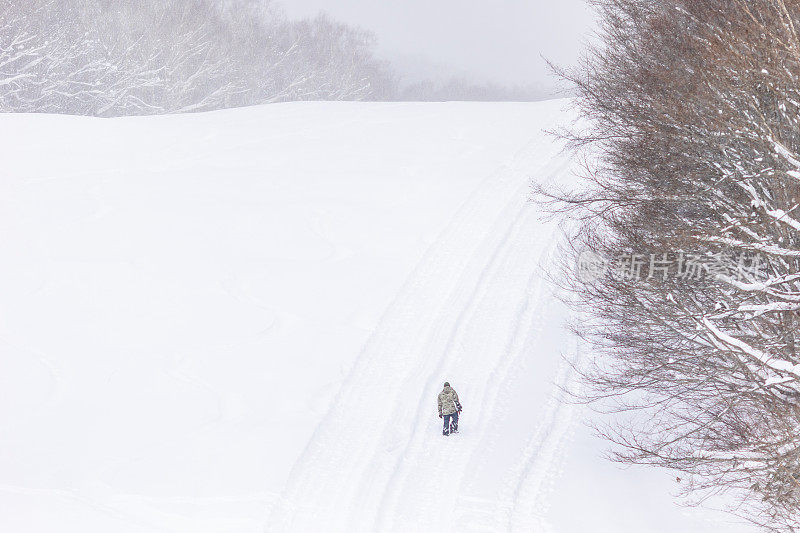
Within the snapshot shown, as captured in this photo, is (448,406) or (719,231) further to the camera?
(448,406)

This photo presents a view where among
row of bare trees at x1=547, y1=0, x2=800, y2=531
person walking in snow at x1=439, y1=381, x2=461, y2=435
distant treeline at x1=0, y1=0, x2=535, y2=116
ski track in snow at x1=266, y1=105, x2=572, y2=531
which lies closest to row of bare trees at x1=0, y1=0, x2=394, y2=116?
distant treeline at x1=0, y1=0, x2=535, y2=116

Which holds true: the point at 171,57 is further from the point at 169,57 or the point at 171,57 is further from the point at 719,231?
the point at 719,231

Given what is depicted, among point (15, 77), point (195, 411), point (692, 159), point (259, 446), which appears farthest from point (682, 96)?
point (15, 77)

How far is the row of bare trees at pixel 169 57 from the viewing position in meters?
45.0

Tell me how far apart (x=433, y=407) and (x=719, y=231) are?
659 centimetres

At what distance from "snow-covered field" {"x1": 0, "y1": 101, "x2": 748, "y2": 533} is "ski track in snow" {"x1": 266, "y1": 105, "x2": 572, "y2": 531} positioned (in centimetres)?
5

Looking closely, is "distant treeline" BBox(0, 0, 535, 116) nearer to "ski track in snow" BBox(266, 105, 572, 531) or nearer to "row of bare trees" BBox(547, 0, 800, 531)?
"ski track in snow" BBox(266, 105, 572, 531)

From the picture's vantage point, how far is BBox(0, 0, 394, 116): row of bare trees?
45.0m

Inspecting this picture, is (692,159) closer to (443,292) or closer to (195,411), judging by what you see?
(443,292)

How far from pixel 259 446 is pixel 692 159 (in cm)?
836

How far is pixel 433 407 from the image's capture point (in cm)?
1377

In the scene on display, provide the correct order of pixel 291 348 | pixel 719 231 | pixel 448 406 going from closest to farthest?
1. pixel 719 231
2. pixel 448 406
3. pixel 291 348

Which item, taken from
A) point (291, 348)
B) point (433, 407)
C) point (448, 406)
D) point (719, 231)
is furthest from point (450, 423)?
point (719, 231)

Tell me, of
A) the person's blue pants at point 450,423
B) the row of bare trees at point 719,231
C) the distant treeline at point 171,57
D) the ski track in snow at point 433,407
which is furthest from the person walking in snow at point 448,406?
the distant treeline at point 171,57
